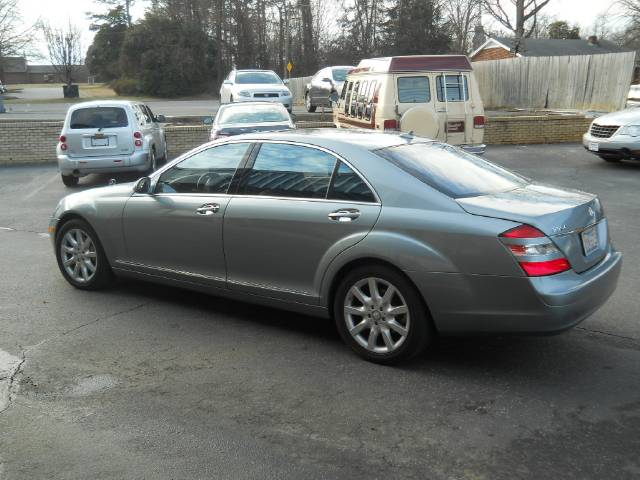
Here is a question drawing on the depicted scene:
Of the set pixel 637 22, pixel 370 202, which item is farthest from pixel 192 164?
pixel 637 22

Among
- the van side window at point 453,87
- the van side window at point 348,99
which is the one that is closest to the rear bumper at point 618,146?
the van side window at point 453,87

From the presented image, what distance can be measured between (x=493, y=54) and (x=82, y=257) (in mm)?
47940

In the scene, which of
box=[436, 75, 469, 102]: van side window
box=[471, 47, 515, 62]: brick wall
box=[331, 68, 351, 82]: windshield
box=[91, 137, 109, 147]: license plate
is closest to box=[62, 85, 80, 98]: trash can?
box=[331, 68, 351, 82]: windshield

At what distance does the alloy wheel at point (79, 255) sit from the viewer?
607cm

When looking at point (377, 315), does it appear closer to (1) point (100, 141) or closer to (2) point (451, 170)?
(2) point (451, 170)

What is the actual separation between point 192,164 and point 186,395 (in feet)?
7.11

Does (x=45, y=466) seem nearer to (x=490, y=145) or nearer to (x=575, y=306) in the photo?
(x=575, y=306)

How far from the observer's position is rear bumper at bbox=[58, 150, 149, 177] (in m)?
12.4

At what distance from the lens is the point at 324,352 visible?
4.66m

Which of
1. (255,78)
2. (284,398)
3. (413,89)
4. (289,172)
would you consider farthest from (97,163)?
(255,78)

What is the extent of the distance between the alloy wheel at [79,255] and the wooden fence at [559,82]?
22737mm

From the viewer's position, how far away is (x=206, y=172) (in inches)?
211

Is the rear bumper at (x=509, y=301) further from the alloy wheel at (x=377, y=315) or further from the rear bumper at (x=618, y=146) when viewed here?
the rear bumper at (x=618, y=146)

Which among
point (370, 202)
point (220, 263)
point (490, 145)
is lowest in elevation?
point (490, 145)
